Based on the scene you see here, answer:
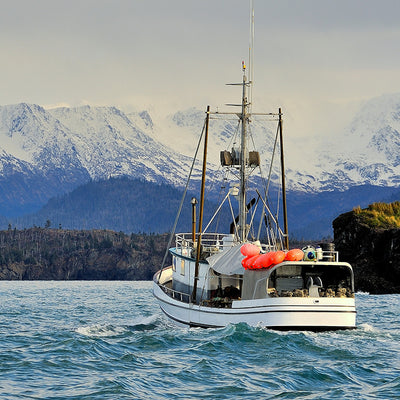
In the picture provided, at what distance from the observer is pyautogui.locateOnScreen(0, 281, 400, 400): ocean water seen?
109 ft

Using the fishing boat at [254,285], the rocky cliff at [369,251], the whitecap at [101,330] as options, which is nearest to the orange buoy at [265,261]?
the fishing boat at [254,285]

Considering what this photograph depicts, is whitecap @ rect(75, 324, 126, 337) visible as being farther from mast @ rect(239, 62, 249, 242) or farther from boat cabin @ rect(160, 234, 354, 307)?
mast @ rect(239, 62, 249, 242)

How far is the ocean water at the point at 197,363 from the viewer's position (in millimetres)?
33219

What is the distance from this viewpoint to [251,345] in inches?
1702

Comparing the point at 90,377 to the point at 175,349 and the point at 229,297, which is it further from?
the point at 229,297

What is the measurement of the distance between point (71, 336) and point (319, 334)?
538 inches

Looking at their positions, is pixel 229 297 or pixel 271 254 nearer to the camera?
pixel 271 254

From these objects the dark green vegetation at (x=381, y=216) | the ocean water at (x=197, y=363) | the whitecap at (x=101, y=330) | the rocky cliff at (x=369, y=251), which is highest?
the dark green vegetation at (x=381, y=216)

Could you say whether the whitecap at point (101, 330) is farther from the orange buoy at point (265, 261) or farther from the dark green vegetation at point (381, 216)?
the dark green vegetation at point (381, 216)

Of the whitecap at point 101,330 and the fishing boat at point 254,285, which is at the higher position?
the fishing boat at point 254,285

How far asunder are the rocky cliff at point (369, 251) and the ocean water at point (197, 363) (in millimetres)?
51068

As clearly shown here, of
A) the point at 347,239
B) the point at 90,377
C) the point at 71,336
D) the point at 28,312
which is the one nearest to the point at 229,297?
the point at 71,336

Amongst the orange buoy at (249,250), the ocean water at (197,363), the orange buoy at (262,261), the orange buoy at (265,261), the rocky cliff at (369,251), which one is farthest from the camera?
the rocky cliff at (369,251)

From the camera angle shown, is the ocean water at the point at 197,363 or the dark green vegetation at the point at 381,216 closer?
the ocean water at the point at 197,363
